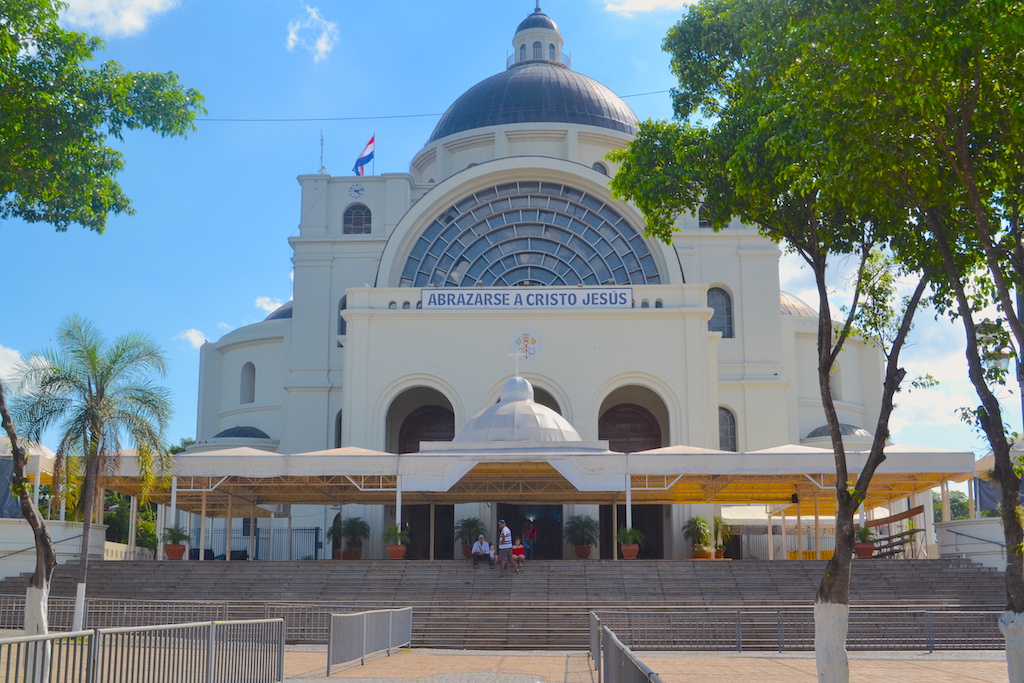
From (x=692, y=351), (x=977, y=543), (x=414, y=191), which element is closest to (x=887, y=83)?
(x=977, y=543)

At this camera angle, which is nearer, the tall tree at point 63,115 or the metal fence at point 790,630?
the tall tree at point 63,115

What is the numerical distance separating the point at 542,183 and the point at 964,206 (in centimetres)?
2562

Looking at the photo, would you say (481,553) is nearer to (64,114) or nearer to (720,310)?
(64,114)

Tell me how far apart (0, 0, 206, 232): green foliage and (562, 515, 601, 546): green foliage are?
59.5 feet

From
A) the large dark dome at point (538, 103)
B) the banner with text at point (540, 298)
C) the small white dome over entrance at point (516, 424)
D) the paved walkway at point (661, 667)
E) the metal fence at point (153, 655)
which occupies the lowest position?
the paved walkway at point (661, 667)

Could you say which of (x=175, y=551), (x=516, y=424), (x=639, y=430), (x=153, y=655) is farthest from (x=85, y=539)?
(x=639, y=430)

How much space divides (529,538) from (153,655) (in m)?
23.1

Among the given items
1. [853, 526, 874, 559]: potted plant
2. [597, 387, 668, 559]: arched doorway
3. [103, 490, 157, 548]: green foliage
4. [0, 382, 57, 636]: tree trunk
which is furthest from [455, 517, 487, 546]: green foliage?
[103, 490, 157, 548]: green foliage

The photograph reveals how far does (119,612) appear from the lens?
17.2 m

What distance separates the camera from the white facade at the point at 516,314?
107 feet

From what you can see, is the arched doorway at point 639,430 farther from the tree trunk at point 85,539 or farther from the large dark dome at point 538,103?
the tree trunk at point 85,539

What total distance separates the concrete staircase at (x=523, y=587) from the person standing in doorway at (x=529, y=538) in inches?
299

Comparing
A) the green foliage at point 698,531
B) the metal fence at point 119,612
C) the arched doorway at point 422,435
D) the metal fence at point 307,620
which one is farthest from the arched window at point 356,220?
the metal fence at point 307,620

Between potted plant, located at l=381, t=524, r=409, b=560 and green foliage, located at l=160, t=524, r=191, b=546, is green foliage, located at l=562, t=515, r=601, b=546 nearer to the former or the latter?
potted plant, located at l=381, t=524, r=409, b=560
